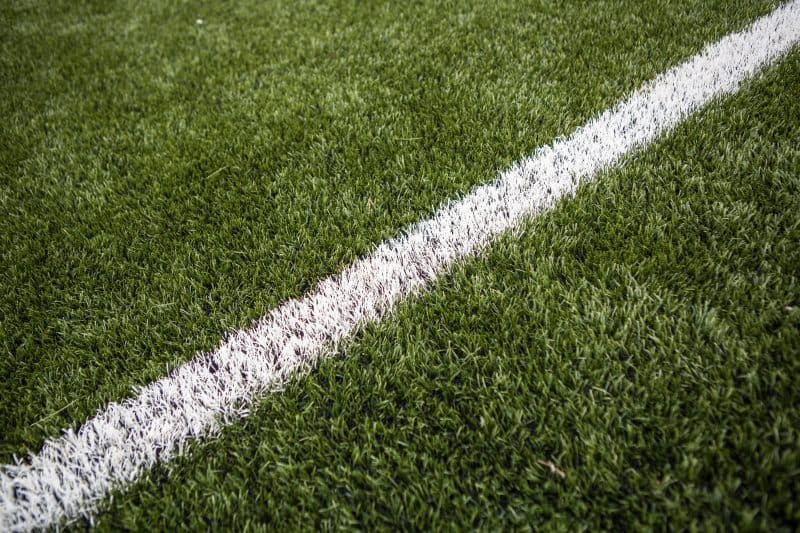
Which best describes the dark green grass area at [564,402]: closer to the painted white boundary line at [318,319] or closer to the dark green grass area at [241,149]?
the painted white boundary line at [318,319]

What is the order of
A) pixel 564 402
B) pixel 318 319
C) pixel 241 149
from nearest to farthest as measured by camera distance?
1. pixel 564 402
2. pixel 318 319
3. pixel 241 149

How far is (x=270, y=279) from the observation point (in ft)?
4.87

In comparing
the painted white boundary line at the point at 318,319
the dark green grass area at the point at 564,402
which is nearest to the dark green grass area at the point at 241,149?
the painted white boundary line at the point at 318,319

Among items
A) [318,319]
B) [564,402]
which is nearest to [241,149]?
[318,319]

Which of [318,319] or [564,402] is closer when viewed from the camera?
[564,402]

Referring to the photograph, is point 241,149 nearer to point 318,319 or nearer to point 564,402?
point 318,319

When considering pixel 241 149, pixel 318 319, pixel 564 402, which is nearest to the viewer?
pixel 564 402

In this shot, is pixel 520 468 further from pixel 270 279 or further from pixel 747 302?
pixel 270 279

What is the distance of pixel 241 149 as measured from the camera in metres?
2.04

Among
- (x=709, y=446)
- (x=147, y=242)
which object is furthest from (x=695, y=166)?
(x=147, y=242)

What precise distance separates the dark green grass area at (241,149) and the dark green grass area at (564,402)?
0.40 meters

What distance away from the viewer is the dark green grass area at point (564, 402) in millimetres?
922

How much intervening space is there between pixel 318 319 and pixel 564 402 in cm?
73

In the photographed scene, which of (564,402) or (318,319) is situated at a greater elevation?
(318,319)
